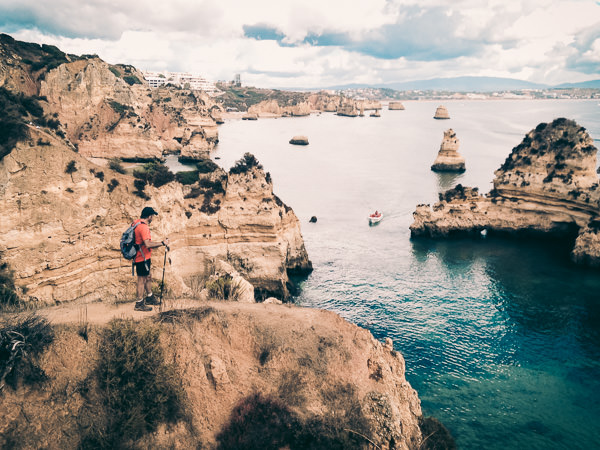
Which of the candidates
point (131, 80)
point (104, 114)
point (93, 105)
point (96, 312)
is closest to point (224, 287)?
point (96, 312)

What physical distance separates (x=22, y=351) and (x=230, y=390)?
20.2 ft

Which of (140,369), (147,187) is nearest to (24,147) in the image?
(147,187)

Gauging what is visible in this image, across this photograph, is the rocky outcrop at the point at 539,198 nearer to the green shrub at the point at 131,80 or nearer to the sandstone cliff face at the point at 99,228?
the sandstone cliff face at the point at 99,228

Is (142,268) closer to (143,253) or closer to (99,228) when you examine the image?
(143,253)

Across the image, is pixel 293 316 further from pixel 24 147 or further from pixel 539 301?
pixel 539 301

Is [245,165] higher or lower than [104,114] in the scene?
lower

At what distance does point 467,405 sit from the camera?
2348 cm

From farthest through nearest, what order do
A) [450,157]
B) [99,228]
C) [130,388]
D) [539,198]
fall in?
[450,157] → [539,198] → [99,228] → [130,388]

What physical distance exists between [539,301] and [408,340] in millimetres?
15926

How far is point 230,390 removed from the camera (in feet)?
41.4

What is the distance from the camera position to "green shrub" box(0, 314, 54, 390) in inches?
421

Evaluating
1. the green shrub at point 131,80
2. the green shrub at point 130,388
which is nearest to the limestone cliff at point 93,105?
the green shrub at point 131,80

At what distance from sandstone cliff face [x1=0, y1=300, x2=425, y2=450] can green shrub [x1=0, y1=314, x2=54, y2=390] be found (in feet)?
0.70

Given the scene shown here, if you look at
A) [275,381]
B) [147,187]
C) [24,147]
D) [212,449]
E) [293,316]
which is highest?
[24,147]
